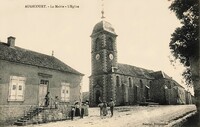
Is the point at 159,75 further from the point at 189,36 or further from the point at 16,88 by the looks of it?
the point at 16,88

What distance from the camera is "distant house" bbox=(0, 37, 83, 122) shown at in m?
16.0

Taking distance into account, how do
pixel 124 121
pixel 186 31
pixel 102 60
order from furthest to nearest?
pixel 102 60, pixel 124 121, pixel 186 31

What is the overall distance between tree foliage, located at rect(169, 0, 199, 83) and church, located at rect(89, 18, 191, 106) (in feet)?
75.8

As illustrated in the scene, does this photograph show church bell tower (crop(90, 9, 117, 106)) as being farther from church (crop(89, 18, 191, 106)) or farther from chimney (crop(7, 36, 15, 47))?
chimney (crop(7, 36, 15, 47))

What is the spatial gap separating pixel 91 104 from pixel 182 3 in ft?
95.6

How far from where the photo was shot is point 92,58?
40.0 metres

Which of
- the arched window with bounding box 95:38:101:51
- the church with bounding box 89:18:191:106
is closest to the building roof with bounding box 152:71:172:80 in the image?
the church with bounding box 89:18:191:106

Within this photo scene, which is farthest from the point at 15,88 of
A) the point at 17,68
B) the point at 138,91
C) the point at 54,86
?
the point at 138,91

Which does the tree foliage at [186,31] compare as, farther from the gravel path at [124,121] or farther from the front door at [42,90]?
the front door at [42,90]

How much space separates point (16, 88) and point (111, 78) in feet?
70.0

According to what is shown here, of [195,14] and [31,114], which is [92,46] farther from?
[195,14]

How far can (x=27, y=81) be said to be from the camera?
17609 mm

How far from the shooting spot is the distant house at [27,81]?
52.3 feet


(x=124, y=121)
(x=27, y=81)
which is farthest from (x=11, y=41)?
(x=124, y=121)
